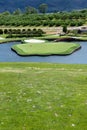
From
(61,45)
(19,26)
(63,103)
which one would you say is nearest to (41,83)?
(63,103)

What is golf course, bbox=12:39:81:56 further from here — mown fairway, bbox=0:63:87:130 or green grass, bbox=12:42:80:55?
mown fairway, bbox=0:63:87:130

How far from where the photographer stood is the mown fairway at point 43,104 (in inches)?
595

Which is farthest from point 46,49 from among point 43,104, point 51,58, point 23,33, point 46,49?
point 43,104

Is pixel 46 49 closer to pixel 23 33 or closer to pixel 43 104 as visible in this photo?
pixel 23 33

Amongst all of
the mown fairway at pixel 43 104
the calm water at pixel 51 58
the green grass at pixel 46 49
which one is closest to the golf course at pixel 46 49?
the green grass at pixel 46 49

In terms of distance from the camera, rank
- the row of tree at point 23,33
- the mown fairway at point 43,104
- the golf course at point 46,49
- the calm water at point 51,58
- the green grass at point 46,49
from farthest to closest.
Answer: the row of tree at point 23,33 → the green grass at point 46,49 → the golf course at point 46,49 → the calm water at point 51,58 → the mown fairway at point 43,104

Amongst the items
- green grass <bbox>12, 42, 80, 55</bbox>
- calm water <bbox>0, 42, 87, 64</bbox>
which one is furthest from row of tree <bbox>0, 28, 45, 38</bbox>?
calm water <bbox>0, 42, 87, 64</bbox>

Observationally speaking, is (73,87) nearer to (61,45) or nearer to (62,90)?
(62,90)

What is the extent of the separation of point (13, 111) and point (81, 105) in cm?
313

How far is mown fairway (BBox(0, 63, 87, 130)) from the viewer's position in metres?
15.1

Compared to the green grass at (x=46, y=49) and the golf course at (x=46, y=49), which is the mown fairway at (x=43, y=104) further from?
the green grass at (x=46, y=49)

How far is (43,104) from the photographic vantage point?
17.6 m

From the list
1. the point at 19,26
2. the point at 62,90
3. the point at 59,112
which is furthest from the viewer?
the point at 19,26

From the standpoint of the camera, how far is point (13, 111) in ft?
54.6
